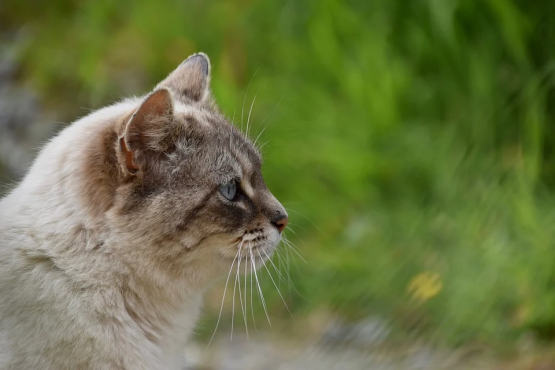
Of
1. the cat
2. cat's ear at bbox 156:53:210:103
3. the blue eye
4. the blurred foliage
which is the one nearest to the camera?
the cat

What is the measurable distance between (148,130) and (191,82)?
0.56 m

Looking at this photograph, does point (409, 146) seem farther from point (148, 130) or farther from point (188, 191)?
point (148, 130)

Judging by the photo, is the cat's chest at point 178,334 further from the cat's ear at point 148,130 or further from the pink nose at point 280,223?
the cat's ear at point 148,130

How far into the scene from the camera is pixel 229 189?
8.84 feet

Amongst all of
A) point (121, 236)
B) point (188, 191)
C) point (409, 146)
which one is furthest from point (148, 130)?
point (409, 146)

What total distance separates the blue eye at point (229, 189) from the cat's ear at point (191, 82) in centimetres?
44

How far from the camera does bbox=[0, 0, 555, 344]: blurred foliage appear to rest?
12.2ft

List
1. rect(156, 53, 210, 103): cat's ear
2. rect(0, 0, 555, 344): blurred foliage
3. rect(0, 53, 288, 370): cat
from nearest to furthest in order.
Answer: rect(0, 53, 288, 370): cat < rect(156, 53, 210, 103): cat's ear < rect(0, 0, 555, 344): blurred foliage

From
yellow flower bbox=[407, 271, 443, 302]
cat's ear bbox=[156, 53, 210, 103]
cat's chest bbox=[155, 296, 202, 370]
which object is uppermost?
cat's ear bbox=[156, 53, 210, 103]

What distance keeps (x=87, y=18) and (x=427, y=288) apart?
3.76 meters

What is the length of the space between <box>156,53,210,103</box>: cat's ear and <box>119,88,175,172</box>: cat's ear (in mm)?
436

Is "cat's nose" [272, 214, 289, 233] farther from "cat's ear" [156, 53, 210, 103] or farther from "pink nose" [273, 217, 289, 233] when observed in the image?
"cat's ear" [156, 53, 210, 103]

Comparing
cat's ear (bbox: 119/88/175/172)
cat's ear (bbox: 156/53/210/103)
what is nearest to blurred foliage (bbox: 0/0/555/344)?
cat's ear (bbox: 156/53/210/103)

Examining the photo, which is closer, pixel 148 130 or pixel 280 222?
pixel 148 130
